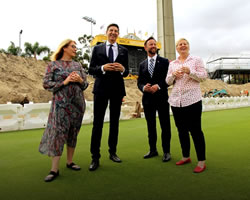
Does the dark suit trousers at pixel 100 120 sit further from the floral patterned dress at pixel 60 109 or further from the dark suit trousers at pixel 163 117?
the dark suit trousers at pixel 163 117

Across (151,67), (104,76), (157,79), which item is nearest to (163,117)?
(157,79)

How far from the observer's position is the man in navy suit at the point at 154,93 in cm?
325

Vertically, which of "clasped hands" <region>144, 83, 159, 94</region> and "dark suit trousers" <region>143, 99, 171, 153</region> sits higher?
"clasped hands" <region>144, 83, 159, 94</region>

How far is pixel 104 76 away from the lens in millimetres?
3080

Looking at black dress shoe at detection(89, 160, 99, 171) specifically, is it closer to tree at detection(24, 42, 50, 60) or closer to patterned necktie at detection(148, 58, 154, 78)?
patterned necktie at detection(148, 58, 154, 78)

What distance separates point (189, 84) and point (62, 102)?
163 cm

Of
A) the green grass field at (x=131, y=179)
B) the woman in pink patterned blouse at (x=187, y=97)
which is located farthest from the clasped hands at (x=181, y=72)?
the green grass field at (x=131, y=179)

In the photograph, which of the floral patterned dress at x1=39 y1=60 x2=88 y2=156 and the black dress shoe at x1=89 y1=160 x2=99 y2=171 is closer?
the floral patterned dress at x1=39 y1=60 x2=88 y2=156

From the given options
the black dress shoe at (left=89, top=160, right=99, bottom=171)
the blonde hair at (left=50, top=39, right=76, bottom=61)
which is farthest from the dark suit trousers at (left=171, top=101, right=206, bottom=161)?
the blonde hair at (left=50, top=39, right=76, bottom=61)

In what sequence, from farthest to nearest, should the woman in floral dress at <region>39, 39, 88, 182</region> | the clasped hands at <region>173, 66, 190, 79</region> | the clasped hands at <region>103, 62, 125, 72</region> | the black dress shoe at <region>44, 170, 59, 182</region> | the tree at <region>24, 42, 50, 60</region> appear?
the tree at <region>24, 42, 50, 60</region>
the clasped hands at <region>103, 62, 125, 72</region>
the clasped hands at <region>173, 66, 190, 79</region>
the woman in floral dress at <region>39, 39, 88, 182</region>
the black dress shoe at <region>44, 170, 59, 182</region>

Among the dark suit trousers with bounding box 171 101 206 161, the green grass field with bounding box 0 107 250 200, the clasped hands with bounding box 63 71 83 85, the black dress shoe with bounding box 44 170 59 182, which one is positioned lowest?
the green grass field with bounding box 0 107 250 200

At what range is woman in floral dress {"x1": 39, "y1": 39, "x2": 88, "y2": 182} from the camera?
2.53 metres

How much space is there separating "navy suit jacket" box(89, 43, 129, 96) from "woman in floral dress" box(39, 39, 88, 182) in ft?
1.09

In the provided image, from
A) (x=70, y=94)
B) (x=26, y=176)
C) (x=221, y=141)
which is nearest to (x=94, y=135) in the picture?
(x=70, y=94)
